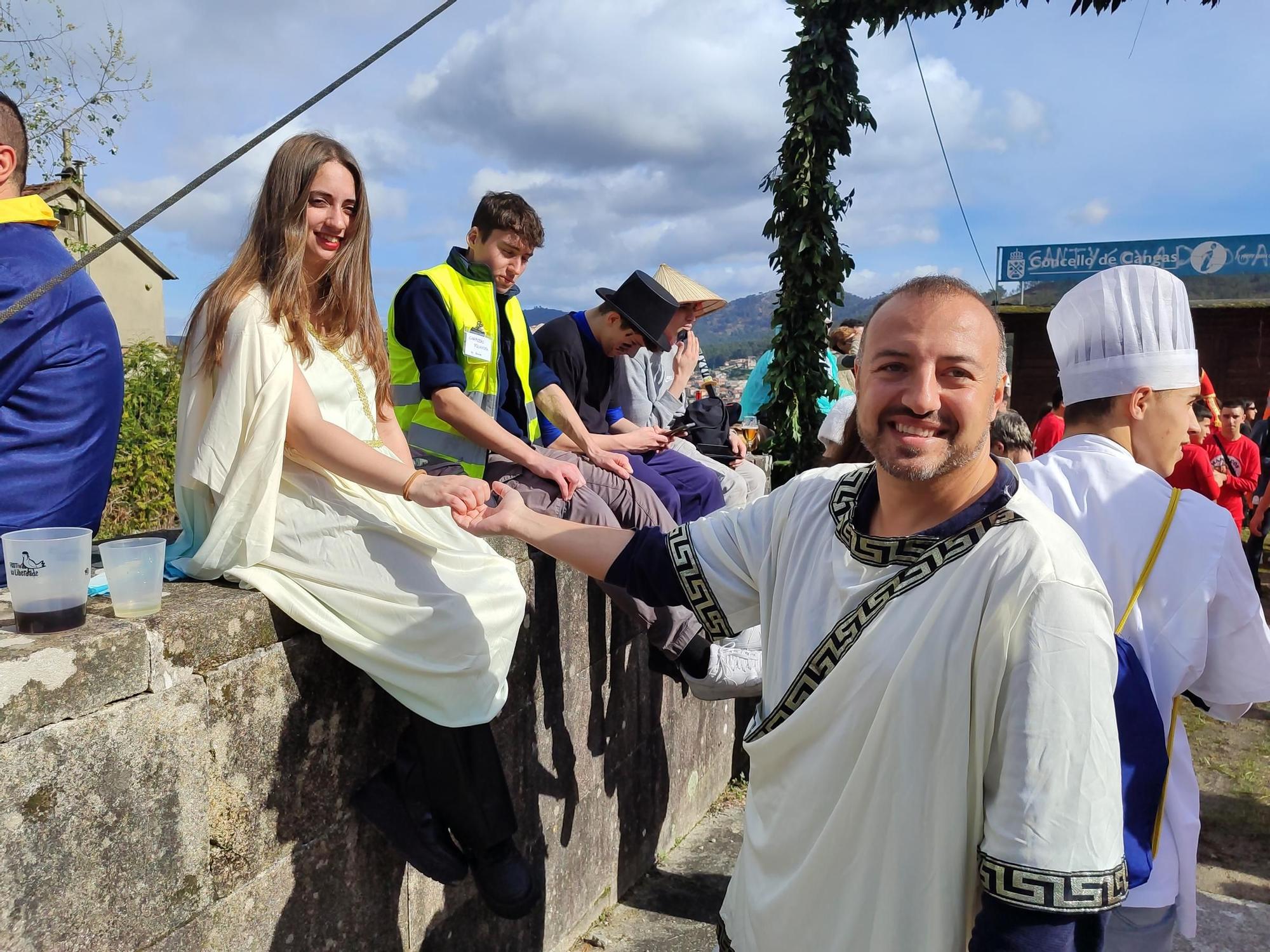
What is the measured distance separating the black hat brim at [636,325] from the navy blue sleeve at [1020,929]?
3100mm

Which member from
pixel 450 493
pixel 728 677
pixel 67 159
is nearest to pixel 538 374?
pixel 728 677

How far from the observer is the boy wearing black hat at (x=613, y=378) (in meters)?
4.02

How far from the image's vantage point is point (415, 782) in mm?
2307

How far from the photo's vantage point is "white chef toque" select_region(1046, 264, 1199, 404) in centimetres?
229

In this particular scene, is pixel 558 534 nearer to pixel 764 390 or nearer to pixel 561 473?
pixel 561 473

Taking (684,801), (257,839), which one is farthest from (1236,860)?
(257,839)

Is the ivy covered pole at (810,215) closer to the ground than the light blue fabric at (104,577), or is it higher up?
higher up

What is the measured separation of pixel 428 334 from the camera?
349cm

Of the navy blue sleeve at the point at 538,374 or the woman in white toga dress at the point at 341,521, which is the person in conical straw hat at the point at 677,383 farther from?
the woman in white toga dress at the point at 341,521

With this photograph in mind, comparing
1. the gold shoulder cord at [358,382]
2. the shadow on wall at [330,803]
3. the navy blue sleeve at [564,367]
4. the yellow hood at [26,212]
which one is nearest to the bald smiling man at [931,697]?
the shadow on wall at [330,803]

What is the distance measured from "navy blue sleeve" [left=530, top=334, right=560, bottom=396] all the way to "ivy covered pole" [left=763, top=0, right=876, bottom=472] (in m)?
3.02

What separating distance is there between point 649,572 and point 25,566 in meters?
1.23

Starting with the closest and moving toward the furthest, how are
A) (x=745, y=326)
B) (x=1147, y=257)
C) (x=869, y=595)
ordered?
(x=869, y=595) → (x=1147, y=257) → (x=745, y=326)

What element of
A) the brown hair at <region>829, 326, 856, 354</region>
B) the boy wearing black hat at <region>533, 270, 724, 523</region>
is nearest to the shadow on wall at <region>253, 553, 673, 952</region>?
the boy wearing black hat at <region>533, 270, 724, 523</region>
